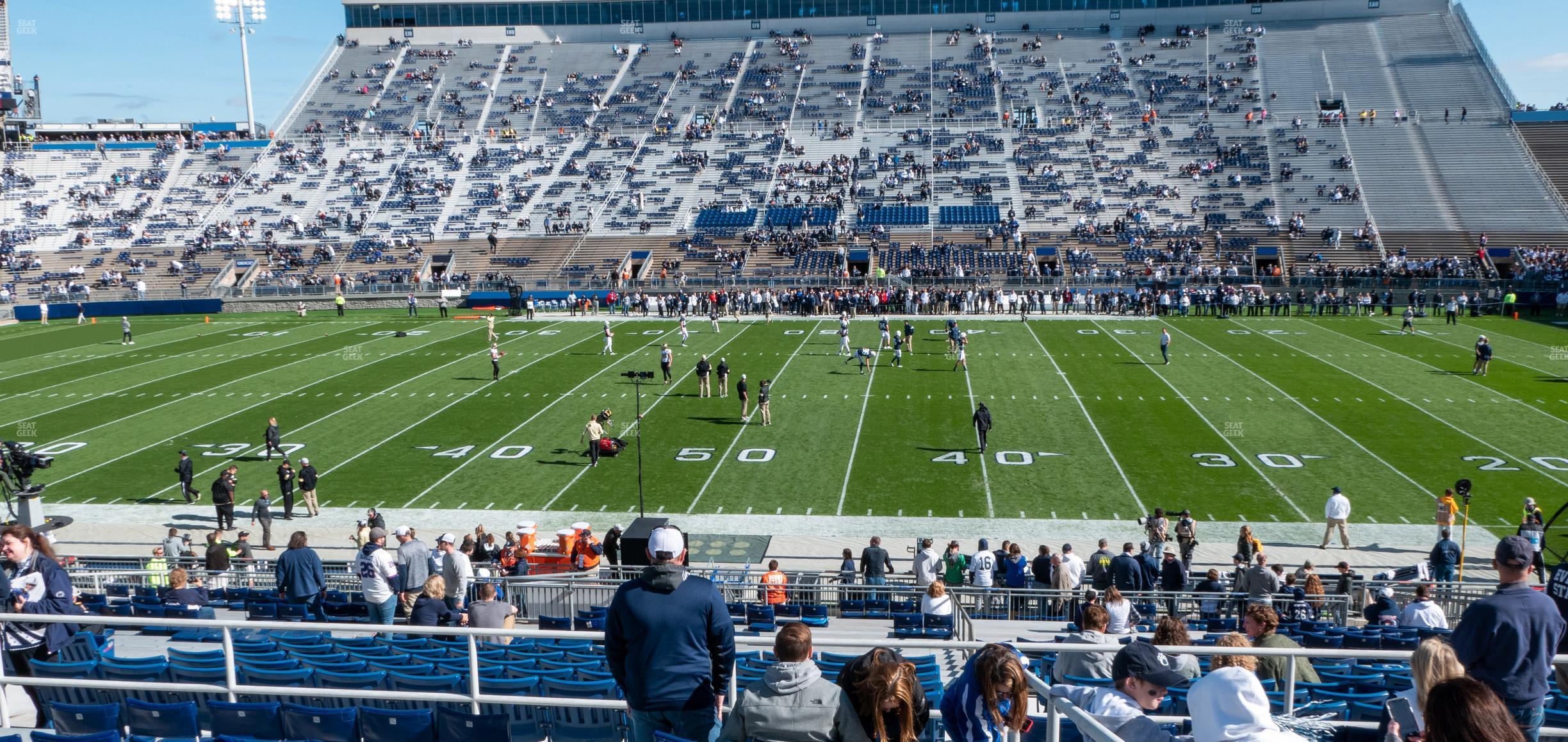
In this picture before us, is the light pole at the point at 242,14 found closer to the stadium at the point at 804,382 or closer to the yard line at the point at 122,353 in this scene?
the stadium at the point at 804,382

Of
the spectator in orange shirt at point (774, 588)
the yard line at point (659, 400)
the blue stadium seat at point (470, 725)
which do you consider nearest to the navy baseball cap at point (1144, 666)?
the blue stadium seat at point (470, 725)

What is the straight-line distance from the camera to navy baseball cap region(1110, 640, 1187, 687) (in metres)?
4.85

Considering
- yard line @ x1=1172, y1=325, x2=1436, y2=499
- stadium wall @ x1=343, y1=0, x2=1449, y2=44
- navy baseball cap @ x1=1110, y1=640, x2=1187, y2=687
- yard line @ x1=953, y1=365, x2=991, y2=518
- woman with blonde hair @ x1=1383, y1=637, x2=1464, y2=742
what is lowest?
yard line @ x1=953, y1=365, x2=991, y2=518

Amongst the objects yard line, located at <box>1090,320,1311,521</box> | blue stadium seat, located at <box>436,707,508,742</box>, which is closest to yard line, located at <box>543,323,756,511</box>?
yard line, located at <box>1090,320,1311,521</box>

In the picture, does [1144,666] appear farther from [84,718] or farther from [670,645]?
[84,718]

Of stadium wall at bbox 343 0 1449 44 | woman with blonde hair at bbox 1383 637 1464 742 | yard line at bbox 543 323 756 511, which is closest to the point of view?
woman with blonde hair at bbox 1383 637 1464 742

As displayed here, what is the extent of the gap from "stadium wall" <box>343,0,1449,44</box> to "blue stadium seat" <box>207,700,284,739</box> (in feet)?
277

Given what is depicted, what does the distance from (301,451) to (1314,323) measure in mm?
38053

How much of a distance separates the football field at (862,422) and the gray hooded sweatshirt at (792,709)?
15467 mm

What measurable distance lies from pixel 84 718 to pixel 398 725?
2086 mm

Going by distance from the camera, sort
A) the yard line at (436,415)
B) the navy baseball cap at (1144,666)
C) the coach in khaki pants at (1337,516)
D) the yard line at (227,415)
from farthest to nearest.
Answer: the yard line at (227,415) < the yard line at (436,415) < the coach in khaki pants at (1337,516) < the navy baseball cap at (1144,666)

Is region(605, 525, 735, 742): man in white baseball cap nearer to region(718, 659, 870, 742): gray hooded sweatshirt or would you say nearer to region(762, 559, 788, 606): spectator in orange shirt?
region(718, 659, 870, 742): gray hooded sweatshirt

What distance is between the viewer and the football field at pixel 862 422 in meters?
21.0

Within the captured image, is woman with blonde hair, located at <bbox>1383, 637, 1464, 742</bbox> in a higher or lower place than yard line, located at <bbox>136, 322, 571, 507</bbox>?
higher
